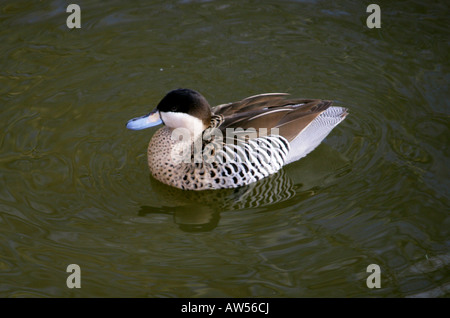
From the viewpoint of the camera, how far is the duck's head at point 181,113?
6000 mm

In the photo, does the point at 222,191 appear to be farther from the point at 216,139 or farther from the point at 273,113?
the point at 273,113

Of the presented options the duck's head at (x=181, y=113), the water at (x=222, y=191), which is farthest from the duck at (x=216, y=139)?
the water at (x=222, y=191)

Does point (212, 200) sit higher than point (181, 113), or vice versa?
point (181, 113)

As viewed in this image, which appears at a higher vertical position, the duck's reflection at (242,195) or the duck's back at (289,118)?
the duck's back at (289,118)

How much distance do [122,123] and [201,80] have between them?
1291 mm

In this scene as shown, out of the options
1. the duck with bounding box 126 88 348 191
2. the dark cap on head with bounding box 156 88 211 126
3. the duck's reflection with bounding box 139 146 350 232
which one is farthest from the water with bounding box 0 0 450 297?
the dark cap on head with bounding box 156 88 211 126

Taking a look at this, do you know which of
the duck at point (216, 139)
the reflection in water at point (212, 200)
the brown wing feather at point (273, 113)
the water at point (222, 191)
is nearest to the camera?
the water at point (222, 191)

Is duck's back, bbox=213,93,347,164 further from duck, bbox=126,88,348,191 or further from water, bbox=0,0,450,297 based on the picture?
water, bbox=0,0,450,297

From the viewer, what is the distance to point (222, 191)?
6.29 meters

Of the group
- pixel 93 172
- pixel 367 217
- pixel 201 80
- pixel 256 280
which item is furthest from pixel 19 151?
pixel 367 217

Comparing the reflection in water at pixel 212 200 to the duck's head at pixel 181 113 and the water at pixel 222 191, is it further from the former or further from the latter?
the duck's head at pixel 181 113

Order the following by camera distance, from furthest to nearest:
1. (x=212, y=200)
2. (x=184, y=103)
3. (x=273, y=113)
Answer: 1. (x=273, y=113)
2. (x=212, y=200)
3. (x=184, y=103)

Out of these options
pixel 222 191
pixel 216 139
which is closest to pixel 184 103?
pixel 216 139

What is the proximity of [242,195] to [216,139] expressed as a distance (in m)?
0.63
